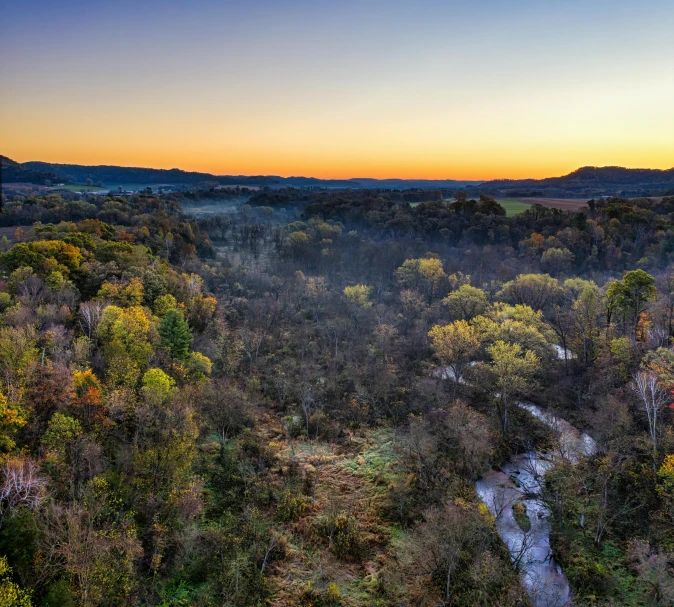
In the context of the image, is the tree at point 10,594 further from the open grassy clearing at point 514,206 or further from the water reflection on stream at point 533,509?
the open grassy clearing at point 514,206

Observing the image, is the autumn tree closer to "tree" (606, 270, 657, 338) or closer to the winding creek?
the winding creek

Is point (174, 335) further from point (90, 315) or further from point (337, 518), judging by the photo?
point (337, 518)

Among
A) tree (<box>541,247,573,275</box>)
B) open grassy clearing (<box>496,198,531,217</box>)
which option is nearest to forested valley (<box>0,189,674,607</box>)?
tree (<box>541,247,573,275</box>)

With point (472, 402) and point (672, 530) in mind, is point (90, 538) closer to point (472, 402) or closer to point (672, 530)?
point (672, 530)

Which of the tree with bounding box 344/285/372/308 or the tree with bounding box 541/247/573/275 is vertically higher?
the tree with bounding box 541/247/573/275

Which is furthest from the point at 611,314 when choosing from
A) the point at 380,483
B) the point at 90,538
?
the point at 90,538

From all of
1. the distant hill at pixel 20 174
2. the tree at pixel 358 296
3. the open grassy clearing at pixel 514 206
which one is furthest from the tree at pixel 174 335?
the distant hill at pixel 20 174
